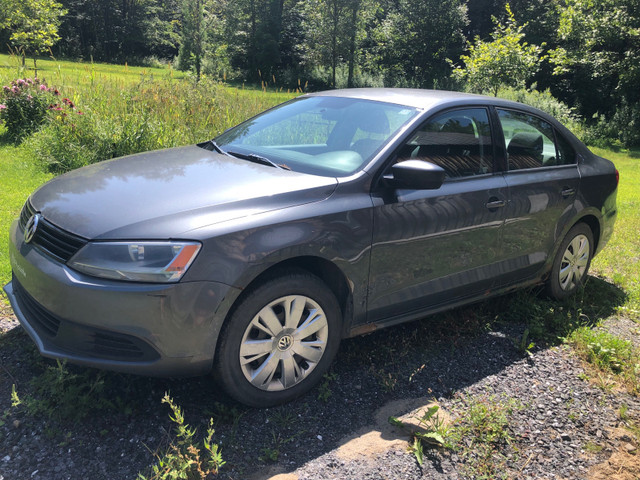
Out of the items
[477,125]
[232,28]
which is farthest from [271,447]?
[232,28]

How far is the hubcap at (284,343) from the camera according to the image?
2.73 metres

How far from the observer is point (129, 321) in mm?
2410

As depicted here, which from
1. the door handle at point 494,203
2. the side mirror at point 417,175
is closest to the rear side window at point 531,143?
the door handle at point 494,203

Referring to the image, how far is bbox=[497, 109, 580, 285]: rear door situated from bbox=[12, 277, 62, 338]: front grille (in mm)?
2984

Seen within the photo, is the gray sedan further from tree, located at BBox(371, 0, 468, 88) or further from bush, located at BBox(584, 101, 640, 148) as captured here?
tree, located at BBox(371, 0, 468, 88)

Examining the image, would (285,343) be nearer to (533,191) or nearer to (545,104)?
(533,191)

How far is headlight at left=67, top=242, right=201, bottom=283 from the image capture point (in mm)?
2418

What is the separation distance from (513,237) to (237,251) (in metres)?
2.30

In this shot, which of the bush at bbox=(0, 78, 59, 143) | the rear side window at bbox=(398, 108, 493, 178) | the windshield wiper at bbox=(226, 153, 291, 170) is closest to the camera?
the windshield wiper at bbox=(226, 153, 291, 170)

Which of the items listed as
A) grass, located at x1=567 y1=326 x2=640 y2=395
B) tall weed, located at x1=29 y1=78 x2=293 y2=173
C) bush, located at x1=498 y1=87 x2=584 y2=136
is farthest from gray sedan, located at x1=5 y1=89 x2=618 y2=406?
bush, located at x1=498 y1=87 x2=584 y2=136

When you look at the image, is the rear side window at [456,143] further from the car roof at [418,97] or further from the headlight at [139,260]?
the headlight at [139,260]

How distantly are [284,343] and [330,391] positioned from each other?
50 centimetres

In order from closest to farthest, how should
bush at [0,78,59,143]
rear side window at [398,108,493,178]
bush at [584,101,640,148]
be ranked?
rear side window at [398,108,493,178]
bush at [0,78,59,143]
bush at [584,101,640,148]

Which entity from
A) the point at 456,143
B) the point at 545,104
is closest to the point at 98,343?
the point at 456,143
